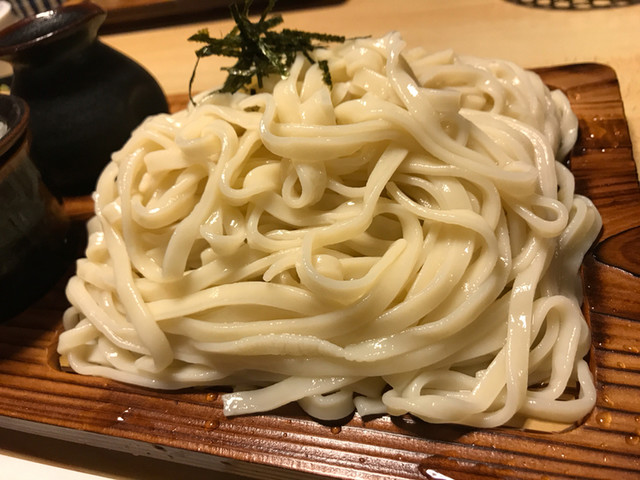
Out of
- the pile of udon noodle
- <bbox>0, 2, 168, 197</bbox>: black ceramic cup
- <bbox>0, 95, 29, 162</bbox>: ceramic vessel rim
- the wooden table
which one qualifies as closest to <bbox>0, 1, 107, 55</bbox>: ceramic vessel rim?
<bbox>0, 2, 168, 197</bbox>: black ceramic cup

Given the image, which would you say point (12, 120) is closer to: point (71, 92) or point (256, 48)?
point (71, 92)

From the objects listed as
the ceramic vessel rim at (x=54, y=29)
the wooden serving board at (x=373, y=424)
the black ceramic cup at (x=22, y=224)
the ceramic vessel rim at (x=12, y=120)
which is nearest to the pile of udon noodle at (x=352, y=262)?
the wooden serving board at (x=373, y=424)

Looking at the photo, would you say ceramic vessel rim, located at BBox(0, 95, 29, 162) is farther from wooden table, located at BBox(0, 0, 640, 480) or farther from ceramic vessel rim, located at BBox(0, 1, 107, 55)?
wooden table, located at BBox(0, 0, 640, 480)

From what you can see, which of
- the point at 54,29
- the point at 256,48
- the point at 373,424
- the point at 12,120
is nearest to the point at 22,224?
the point at 12,120

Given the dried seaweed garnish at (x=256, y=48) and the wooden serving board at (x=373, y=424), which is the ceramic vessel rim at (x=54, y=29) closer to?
the dried seaweed garnish at (x=256, y=48)

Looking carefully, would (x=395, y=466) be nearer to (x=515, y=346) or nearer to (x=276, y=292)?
(x=515, y=346)

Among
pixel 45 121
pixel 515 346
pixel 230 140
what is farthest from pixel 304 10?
pixel 515 346
